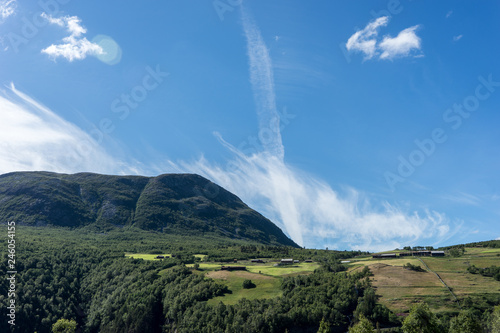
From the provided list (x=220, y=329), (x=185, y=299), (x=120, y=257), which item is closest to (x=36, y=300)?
(x=120, y=257)

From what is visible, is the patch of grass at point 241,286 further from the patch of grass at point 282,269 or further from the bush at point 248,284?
the patch of grass at point 282,269

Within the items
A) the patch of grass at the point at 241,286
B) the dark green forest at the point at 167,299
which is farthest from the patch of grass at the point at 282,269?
the dark green forest at the point at 167,299

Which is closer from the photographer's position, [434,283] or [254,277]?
[434,283]

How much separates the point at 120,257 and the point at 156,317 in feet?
228

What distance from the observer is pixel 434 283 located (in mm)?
99062

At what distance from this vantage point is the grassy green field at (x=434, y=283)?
87688 mm

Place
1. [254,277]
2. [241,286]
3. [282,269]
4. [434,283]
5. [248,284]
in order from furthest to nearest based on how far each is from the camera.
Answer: [282,269] < [254,277] < [241,286] < [248,284] < [434,283]

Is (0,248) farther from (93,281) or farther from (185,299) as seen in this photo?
(185,299)

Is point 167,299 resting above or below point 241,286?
below

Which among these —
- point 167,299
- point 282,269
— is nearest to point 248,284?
point 282,269

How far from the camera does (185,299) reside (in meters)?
110

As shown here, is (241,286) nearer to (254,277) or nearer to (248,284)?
(248,284)

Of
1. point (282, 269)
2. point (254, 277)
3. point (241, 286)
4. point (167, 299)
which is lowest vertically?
point (167, 299)

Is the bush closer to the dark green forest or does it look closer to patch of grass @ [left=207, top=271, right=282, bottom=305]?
patch of grass @ [left=207, top=271, right=282, bottom=305]
